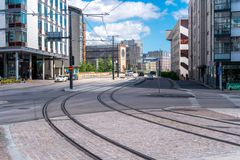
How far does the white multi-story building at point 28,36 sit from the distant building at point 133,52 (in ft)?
269

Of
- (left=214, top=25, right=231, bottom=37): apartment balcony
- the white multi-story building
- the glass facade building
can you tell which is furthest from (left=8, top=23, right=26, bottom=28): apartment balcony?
(left=214, top=25, right=231, bottom=37): apartment balcony

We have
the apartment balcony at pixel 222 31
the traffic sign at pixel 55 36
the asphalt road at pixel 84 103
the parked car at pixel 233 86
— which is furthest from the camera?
the apartment balcony at pixel 222 31

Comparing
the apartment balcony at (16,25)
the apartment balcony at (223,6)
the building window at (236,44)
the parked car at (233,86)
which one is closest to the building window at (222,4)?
the apartment balcony at (223,6)

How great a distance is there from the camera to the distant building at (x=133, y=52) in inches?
6555

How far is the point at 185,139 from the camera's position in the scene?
10062 mm

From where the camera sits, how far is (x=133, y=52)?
570 ft

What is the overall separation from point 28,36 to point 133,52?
11203cm

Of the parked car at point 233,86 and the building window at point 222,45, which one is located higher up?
the building window at point 222,45

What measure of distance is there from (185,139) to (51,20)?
223ft

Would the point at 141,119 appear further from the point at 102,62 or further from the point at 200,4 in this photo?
the point at 102,62

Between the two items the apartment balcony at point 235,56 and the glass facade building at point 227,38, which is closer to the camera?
the apartment balcony at point 235,56

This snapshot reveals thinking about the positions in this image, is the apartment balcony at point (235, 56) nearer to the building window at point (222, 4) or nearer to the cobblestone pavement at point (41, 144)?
the building window at point (222, 4)

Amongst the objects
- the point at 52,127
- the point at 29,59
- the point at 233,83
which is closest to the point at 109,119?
the point at 52,127

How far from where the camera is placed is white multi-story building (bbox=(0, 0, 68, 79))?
6125 centimetres
